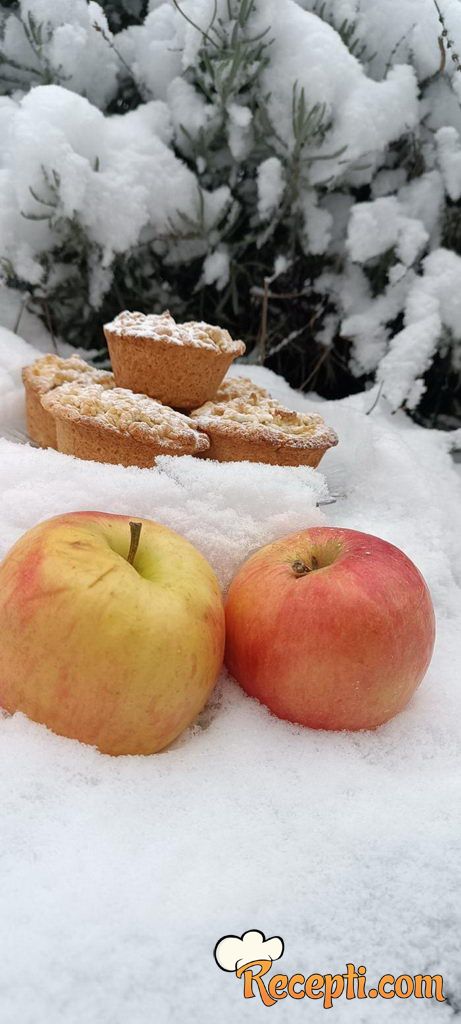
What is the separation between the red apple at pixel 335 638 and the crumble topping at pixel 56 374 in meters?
0.52

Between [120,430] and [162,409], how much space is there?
3.2 inches

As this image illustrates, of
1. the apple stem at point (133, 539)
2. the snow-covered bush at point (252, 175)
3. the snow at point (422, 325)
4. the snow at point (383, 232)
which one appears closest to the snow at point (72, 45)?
the snow-covered bush at point (252, 175)

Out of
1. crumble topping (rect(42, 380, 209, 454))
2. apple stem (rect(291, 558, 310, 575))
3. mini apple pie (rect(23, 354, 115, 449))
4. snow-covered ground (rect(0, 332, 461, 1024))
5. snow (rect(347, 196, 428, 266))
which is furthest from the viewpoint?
snow (rect(347, 196, 428, 266))

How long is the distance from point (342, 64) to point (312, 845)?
4.34 feet

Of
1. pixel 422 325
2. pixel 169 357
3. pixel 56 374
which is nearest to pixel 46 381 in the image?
pixel 56 374

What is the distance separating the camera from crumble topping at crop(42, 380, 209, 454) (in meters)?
0.88

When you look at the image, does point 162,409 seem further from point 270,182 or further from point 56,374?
point 270,182

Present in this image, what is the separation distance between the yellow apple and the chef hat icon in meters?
0.19

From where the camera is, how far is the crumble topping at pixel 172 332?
0.97m

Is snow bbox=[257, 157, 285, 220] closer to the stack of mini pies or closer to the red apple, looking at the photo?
the stack of mini pies

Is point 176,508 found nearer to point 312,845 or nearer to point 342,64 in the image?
point 312,845

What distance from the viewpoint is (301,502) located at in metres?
0.82

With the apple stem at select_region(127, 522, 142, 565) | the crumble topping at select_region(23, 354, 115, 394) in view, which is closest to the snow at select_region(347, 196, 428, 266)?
the crumble topping at select_region(23, 354, 115, 394)
